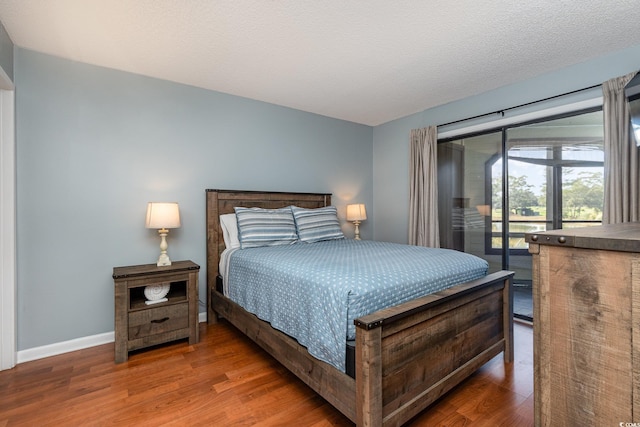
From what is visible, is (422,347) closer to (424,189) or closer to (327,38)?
→ (327,38)

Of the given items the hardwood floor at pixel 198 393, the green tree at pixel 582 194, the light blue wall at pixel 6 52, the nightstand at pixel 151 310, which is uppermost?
the light blue wall at pixel 6 52

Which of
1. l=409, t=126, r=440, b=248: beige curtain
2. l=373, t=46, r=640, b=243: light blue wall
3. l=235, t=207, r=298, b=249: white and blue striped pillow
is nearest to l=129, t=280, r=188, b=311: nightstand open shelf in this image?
l=235, t=207, r=298, b=249: white and blue striped pillow

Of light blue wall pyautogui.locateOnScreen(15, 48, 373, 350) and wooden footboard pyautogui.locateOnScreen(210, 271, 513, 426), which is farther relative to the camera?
light blue wall pyautogui.locateOnScreen(15, 48, 373, 350)

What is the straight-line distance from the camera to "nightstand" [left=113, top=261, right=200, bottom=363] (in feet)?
7.26

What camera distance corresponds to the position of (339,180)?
13.8 feet

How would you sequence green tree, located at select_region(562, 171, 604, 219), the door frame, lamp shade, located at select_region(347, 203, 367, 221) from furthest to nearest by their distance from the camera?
lamp shade, located at select_region(347, 203, 367, 221) < green tree, located at select_region(562, 171, 604, 219) < the door frame

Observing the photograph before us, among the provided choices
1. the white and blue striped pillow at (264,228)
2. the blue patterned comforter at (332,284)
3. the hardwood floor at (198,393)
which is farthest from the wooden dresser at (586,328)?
the white and blue striped pillow at (264,228)

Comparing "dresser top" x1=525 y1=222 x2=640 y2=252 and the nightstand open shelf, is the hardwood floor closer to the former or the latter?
the nightstand open shelf

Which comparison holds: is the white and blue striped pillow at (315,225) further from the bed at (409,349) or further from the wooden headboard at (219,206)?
the bed at (409,349)

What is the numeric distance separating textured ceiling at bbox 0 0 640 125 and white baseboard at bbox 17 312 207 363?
2.34 metres

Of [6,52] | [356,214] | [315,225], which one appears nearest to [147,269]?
[315,225]

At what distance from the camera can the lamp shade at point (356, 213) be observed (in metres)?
3.99

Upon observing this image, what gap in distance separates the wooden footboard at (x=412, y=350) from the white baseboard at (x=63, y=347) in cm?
149

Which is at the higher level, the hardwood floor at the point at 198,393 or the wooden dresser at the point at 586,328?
the wooden dresser at the point at 586,328
